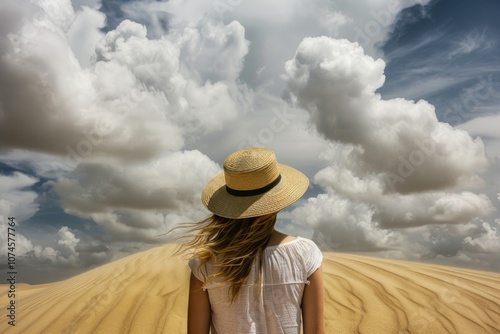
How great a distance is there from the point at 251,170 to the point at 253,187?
8cm

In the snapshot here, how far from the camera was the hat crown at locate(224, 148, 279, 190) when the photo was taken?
2.05 metres

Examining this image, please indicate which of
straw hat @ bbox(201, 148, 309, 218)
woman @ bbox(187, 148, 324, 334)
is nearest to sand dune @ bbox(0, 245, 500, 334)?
woman @ bbox(187, 148, 324, 334)

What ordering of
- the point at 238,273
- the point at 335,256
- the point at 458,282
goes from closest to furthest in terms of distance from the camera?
the point at 238,273 < the point at 458,282 < the point at 335,256

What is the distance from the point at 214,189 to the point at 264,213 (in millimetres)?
449

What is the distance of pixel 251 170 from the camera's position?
2.04 m

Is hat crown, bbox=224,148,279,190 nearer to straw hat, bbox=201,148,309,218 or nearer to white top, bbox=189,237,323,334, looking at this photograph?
straw hat, bbox=201,148,309,218

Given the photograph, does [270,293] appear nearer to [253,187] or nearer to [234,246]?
[234,246]

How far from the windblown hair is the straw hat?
5 centimetres

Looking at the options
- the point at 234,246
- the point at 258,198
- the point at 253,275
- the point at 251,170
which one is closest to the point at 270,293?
the point at 253,275

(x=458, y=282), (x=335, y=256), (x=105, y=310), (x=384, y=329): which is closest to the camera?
(x=384, y=329)

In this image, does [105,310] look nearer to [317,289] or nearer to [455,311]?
[317,289]

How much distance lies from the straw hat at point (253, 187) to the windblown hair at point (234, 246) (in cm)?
5

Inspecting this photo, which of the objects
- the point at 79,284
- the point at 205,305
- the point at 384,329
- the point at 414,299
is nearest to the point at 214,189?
the point at 205,305

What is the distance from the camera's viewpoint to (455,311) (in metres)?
4.62
